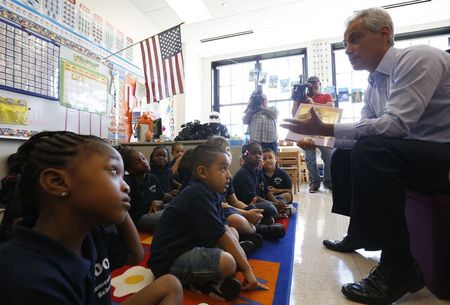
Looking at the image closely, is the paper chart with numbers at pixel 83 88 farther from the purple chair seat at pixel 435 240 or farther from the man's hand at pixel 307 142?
the purple chair seat at pixel 435 240

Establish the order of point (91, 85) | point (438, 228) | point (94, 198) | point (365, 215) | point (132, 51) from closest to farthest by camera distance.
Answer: point (94, 198) → point (438, 228) → point (365, 215) → point (91, 85) → point (132, 51)

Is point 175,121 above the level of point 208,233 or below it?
above

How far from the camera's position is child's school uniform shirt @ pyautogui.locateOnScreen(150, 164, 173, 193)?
85.0 inches

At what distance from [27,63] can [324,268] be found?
252 centimetres

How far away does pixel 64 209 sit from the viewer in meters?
0.41

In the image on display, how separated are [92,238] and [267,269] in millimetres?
794

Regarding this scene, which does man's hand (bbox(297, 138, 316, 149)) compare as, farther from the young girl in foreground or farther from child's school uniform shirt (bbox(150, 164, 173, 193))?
child's school uniform shirt (bbox(150, 164, 173, 193))

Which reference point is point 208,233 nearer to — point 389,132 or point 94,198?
point 94,198

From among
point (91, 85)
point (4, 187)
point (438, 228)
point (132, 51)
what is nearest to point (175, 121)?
→ point (132, 51)

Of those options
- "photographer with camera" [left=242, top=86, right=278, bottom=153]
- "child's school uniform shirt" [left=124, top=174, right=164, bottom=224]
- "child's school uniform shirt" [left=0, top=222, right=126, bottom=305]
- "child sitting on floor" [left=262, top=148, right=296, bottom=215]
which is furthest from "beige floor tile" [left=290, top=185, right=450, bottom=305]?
"photographer with camera" [left=242, top=86, right=278, bottom=153]

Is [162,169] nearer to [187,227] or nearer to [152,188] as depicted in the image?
[152,188]

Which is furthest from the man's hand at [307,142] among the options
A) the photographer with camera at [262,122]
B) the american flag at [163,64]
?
the american flag at [163,64]

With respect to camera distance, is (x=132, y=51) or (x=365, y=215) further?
(x=132, y=51)

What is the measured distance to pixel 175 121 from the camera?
488 centimetres
